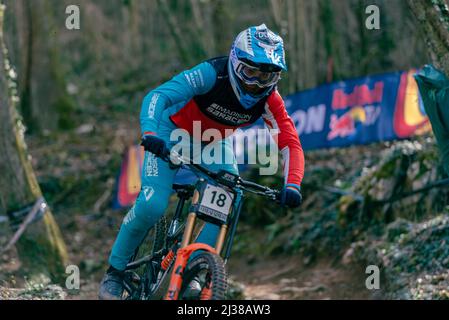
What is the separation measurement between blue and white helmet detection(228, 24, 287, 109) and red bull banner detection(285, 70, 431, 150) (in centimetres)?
613

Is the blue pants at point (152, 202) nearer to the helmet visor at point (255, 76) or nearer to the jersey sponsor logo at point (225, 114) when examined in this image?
the jersey sponsor logo at point (225, 114)

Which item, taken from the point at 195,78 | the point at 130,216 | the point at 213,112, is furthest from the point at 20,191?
the point at 195,78

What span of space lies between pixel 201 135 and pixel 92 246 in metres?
8.22

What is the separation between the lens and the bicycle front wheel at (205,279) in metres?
5.02

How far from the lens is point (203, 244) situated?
17.7 ft

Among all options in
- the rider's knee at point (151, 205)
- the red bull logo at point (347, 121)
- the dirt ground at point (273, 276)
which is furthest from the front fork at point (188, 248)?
the red bull logo at point (347, 121)

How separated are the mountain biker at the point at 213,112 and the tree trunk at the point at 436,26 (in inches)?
76.4

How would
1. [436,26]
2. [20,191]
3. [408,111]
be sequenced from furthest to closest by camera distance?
[408,111]
[20,191]
[436,26]

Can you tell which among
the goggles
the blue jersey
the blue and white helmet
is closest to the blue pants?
the blue jersey

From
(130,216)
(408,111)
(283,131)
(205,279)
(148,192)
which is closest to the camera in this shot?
(205,279)

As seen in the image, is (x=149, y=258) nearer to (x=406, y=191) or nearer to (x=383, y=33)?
(x=406, y=191)

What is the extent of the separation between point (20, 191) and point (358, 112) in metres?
5.72

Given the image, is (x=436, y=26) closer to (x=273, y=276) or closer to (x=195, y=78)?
(x=195, y=78)

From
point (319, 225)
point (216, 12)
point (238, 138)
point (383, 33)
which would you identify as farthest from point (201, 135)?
point (383, 33)
